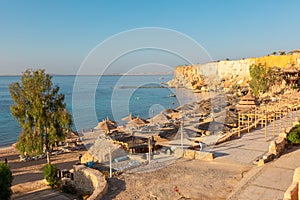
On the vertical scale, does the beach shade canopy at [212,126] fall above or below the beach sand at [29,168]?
above

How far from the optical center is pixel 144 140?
14977 mm

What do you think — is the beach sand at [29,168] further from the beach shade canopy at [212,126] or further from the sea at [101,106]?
the beach shade canopy at [212,126]

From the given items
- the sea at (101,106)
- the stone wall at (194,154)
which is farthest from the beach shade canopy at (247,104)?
the stone wall at (194,154)

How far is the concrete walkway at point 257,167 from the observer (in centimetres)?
678

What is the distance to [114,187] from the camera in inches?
324

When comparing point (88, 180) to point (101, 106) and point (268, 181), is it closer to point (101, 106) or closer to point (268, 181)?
point (268, 181)

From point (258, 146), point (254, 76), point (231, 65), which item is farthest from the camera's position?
point (231, 65)

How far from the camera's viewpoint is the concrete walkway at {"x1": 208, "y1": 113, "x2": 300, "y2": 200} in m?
6.78

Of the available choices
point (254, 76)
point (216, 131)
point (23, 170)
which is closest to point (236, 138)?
point (216, 131)

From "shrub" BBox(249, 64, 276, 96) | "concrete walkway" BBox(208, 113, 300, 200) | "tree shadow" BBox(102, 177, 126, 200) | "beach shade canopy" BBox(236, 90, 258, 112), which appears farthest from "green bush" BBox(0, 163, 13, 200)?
"shrub" BBox(249, 64, 276, 96)

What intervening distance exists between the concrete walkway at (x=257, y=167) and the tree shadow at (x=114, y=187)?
337 cm

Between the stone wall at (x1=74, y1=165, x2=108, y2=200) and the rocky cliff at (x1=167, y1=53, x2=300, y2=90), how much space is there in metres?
56.9

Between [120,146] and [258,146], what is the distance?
6882mm

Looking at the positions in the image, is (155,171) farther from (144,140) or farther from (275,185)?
(144,140)
